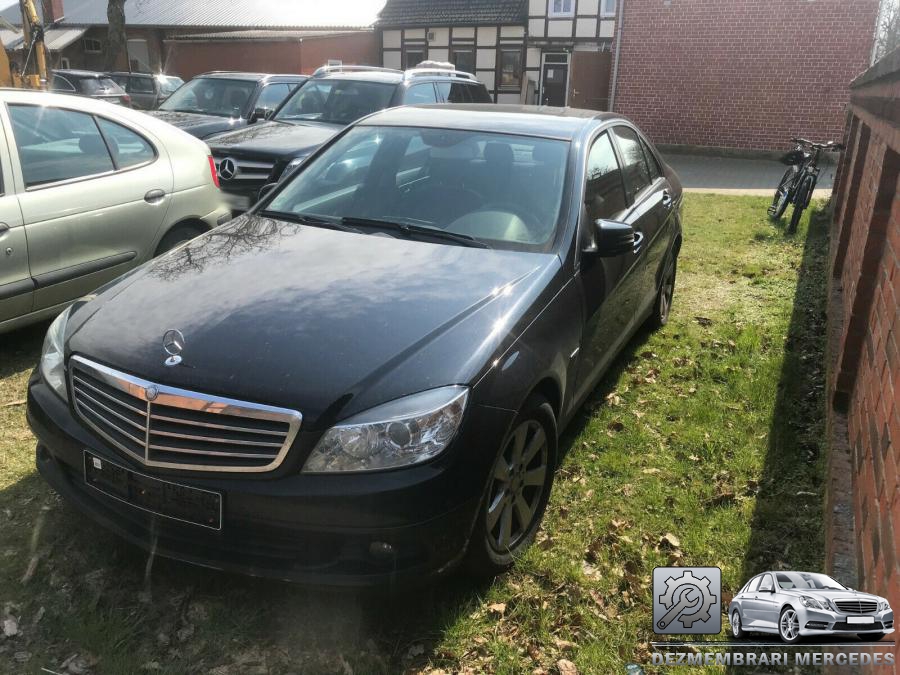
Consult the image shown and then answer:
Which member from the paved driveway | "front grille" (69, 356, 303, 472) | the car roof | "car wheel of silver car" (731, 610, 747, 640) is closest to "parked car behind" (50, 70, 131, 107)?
the paved driveway

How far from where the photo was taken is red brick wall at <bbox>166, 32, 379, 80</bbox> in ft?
100.0

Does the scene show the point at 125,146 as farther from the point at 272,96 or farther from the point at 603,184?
the point at 272,96

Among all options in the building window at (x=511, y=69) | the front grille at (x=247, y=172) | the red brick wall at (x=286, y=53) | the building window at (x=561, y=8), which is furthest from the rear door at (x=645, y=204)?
the red brick wall at (x=286, y=53)

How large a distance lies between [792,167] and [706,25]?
10191mm

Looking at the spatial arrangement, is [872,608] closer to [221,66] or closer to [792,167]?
[792,167]

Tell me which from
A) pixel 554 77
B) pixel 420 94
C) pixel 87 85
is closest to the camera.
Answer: pixel 420 94

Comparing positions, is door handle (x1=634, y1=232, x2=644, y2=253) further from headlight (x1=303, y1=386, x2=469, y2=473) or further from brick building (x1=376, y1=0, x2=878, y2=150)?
brick building (x1=376, y1=0, x2=878, y2=150)

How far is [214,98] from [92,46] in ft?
112

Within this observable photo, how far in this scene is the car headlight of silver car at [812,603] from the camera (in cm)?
251

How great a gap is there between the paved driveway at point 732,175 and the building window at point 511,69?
11310 mm

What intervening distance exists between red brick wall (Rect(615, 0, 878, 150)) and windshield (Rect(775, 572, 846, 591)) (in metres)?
18.2

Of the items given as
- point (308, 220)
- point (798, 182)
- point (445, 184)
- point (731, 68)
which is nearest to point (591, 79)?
point (731, 68)

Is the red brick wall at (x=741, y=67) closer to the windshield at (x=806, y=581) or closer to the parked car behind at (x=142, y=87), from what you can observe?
the parked car behind at (x=142, y=87)

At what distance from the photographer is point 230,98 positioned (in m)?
10.8
